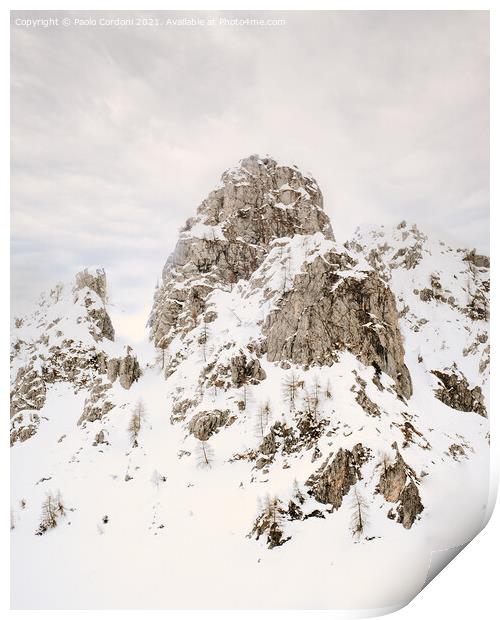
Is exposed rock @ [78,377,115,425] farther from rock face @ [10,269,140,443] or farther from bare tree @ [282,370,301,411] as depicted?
bare tree @ [282,370,301,411]

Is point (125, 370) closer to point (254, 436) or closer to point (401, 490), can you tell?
point (254, 436)

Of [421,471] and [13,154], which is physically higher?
[13,154]

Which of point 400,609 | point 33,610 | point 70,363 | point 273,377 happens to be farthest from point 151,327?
point 400,609

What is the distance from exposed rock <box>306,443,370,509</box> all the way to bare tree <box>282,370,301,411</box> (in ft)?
13.0

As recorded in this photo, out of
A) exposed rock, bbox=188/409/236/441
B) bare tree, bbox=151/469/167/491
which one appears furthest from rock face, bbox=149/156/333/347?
bare tree, bbox=151/469/167/491

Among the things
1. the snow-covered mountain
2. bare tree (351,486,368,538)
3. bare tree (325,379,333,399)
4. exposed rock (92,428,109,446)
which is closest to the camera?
the snow-covered mountain

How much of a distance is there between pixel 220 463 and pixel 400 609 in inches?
358

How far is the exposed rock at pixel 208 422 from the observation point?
18.7 metres

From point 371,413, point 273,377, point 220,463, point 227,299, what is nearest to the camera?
point 220,463

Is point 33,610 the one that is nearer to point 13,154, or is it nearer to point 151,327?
point 13,154

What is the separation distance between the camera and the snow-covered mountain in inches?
361

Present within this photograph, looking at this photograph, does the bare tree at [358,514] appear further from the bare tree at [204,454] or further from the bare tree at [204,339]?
the bare tree at [204,339]

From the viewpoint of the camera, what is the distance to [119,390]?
28.6 m

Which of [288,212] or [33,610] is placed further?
[288,212]
